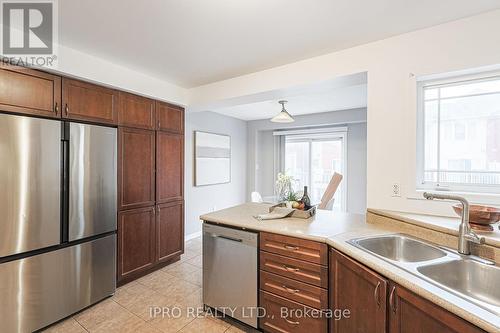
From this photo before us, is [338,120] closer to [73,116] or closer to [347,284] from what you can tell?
[347,284]

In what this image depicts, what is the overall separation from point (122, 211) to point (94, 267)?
585mm

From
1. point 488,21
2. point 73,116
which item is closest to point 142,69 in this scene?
point 73,116

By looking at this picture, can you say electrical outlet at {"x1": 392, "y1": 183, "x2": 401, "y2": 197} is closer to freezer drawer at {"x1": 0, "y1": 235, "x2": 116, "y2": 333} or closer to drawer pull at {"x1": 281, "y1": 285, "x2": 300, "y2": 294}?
drawer pull at {"x1": 281, "y1": 285, "x2": 300, "y2": 294}

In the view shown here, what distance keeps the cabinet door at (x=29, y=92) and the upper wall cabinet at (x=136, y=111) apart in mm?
591

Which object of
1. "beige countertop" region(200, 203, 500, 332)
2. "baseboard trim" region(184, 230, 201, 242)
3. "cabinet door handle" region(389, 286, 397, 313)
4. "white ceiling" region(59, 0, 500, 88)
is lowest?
"baseboard trim" region(184, 230, 201, 242)

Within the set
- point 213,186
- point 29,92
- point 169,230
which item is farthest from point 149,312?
point 213,186

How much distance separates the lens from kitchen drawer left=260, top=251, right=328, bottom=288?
162 cm

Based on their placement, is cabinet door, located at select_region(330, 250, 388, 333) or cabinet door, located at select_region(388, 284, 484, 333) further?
cabinet door, located at select_region(330, 250, 388, 333)

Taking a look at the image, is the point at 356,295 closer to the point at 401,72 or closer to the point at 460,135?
the point at 460,135

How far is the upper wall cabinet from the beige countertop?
1458 millimetres

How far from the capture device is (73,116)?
223cm

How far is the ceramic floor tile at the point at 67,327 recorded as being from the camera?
1995 millimetres

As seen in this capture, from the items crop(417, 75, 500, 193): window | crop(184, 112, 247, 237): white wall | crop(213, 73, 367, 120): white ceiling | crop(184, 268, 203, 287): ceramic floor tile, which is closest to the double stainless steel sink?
crop(417, 75, 500, 193): window

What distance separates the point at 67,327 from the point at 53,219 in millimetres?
926
